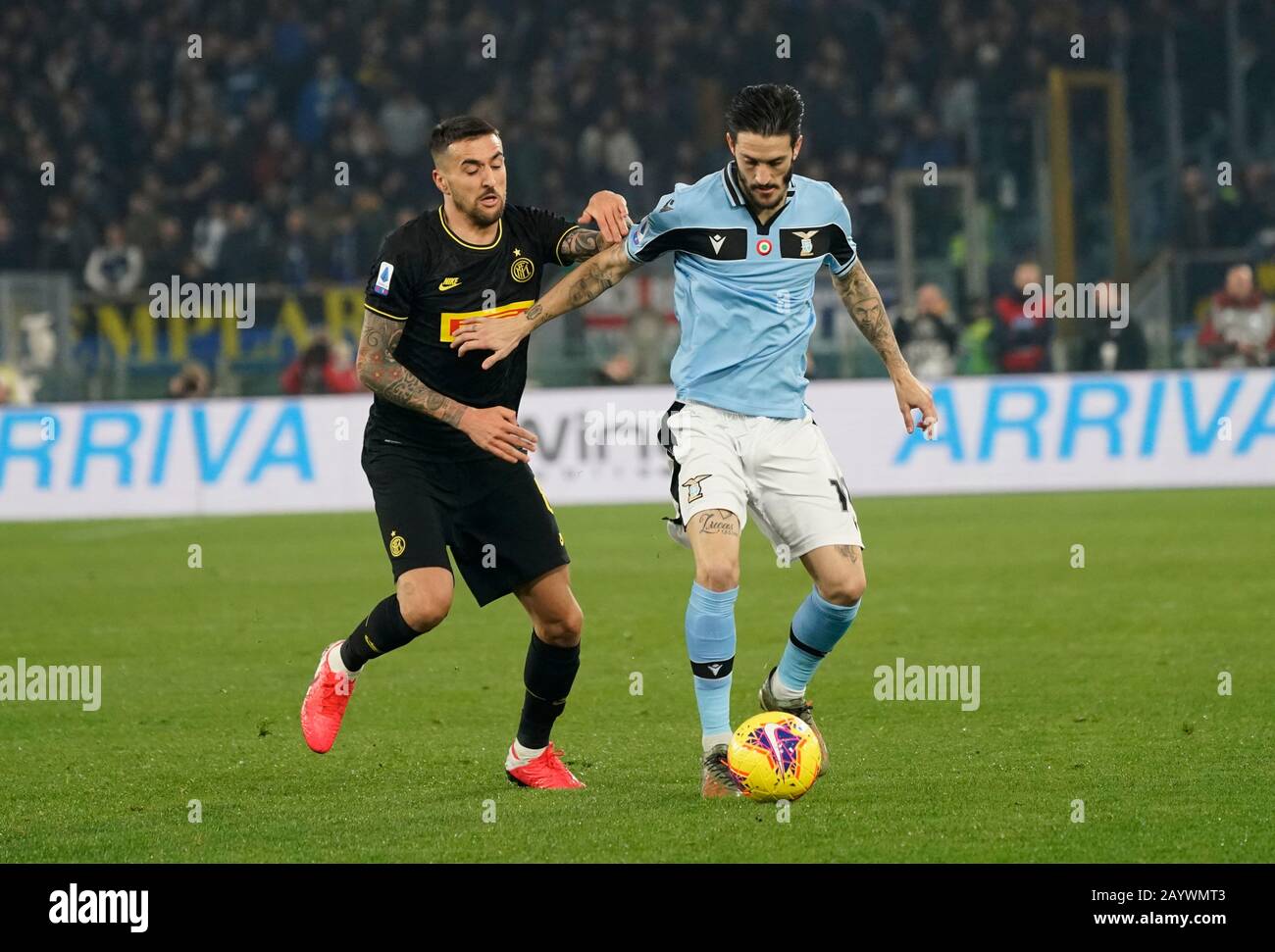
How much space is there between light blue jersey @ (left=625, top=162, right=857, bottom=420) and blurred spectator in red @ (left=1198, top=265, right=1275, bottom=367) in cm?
1132

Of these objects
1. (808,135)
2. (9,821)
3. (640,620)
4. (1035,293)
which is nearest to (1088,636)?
(640,620)

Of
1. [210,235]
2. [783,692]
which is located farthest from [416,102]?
[783,692]

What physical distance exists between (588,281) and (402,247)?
613 millimetres

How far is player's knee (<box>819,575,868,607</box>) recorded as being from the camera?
6250mm

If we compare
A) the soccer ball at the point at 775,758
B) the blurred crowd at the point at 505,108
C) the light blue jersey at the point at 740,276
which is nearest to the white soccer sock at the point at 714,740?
the soccer ball at the point at 775,758

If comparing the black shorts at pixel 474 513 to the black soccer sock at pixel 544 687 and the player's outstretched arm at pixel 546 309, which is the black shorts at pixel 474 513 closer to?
the black soccer sock at pixel 544 687

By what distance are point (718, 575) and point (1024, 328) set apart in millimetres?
12050

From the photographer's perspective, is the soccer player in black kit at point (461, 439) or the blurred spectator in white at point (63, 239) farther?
the blurred spectator in white at point (63, 239)

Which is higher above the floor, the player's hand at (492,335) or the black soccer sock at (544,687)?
the player's hand at (492,335)

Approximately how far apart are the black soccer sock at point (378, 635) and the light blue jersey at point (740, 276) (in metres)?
1.19

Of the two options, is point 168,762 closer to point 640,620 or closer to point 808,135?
point 640,620

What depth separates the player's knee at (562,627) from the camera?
646 centimetres
